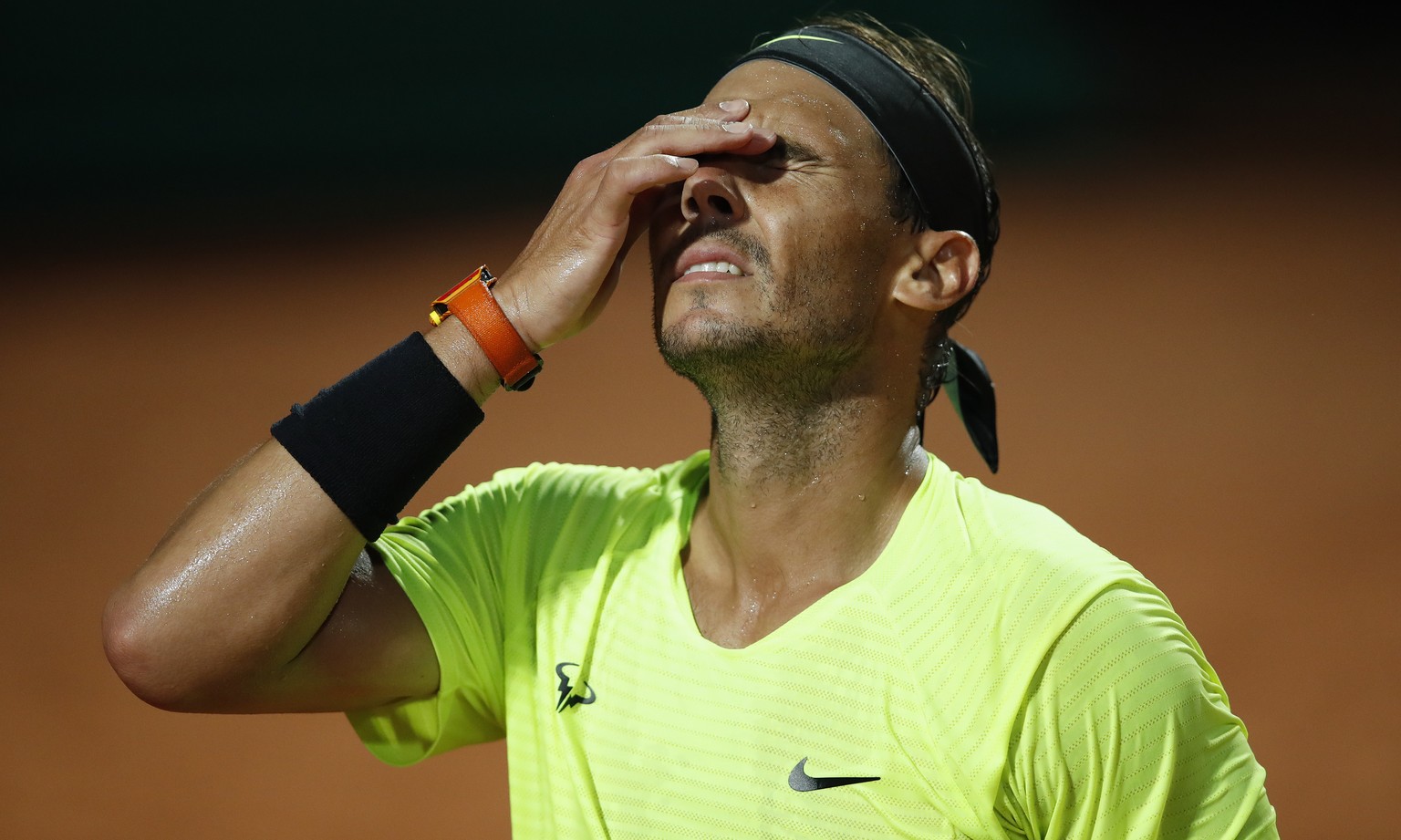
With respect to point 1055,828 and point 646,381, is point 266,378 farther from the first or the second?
point 1055,828

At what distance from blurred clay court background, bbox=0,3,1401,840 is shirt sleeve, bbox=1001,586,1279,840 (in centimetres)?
203

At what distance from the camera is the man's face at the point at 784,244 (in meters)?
1.85

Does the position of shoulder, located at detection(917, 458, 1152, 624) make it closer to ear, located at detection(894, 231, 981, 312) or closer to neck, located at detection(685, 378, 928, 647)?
neck, located at detection(685, 378, 928, 647)

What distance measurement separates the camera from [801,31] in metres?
2.20

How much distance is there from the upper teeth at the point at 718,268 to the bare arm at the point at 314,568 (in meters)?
0.11

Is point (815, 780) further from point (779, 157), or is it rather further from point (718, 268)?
point (779, 157)

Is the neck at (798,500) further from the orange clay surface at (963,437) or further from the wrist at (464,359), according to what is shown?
the orange clay surface at (963,437)

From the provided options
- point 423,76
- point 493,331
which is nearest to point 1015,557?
point 493,331

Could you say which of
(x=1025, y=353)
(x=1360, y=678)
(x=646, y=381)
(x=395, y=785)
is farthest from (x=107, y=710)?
(x=1360, y=678)

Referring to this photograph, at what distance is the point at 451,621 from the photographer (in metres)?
1.94

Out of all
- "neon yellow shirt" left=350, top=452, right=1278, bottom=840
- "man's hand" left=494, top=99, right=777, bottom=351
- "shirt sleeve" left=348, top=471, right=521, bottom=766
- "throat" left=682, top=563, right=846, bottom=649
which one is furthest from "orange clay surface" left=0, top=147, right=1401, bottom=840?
"man's hand" left=494, top=99, right=777, bottom=351

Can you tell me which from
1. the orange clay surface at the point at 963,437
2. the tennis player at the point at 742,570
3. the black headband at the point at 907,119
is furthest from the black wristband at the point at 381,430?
the orange clay surface at the point at 963,437

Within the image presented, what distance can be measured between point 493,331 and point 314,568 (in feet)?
1.34

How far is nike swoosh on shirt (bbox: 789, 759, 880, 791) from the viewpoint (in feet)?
5.51
